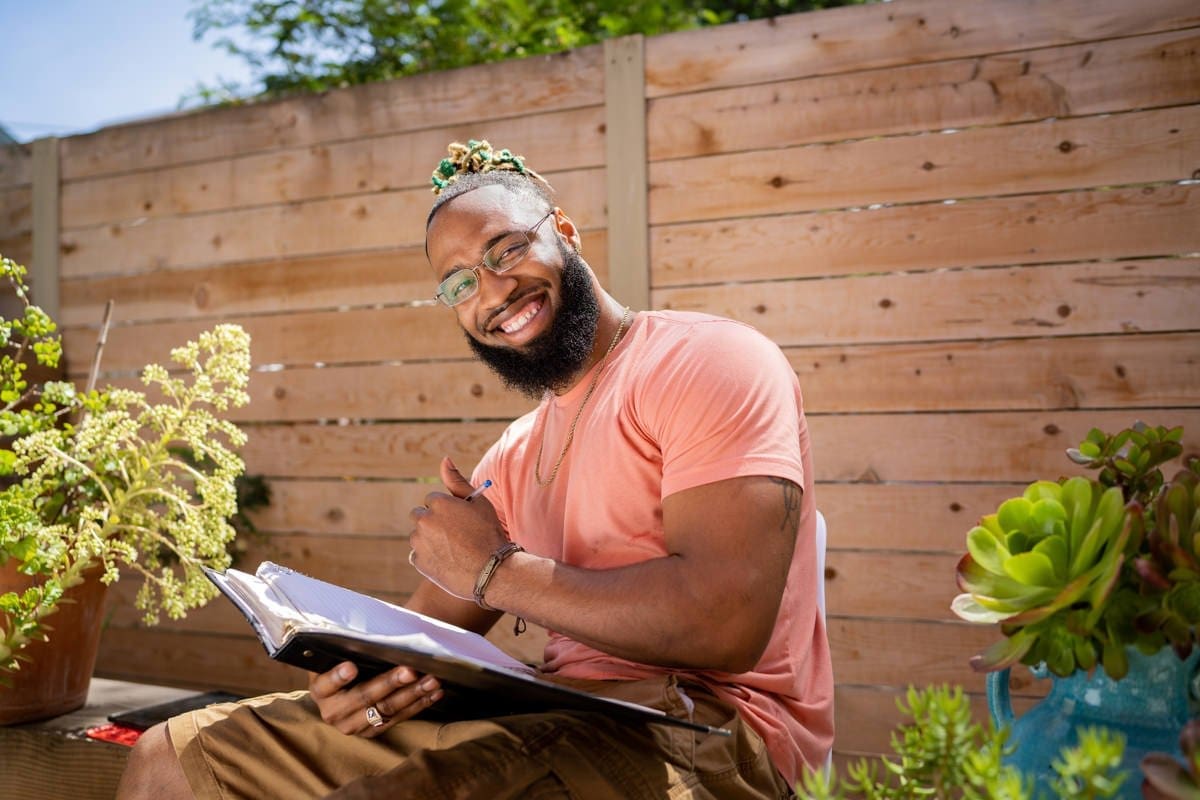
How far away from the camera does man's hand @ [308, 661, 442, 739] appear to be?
1274mm

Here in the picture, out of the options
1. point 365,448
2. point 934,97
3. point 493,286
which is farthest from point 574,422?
point 365,448

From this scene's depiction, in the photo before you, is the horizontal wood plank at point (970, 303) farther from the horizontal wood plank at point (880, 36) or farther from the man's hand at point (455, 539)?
the man's hand at point (455, 539)

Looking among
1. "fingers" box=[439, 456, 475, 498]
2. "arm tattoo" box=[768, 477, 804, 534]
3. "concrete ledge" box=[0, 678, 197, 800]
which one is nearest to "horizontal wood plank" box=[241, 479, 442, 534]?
"concrete ledge" box=[0, 678, 197, 800]

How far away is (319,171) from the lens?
2947mm

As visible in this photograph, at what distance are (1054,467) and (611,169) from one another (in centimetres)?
126

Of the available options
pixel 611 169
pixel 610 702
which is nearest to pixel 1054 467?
pixel 611 169

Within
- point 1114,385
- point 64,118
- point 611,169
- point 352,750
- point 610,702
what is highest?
point 64,118

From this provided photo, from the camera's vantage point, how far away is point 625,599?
1.27m

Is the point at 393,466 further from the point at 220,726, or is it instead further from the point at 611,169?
the point at 220,726

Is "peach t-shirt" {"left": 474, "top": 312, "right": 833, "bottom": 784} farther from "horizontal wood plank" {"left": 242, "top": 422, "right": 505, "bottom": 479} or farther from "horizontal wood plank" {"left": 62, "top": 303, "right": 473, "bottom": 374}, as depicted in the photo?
"horizontal wood plank" {"left": 62, "top": 303, "right": 473, "bottom": 374}

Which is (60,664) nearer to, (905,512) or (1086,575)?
(905,512)

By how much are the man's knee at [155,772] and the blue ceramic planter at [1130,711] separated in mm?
1062

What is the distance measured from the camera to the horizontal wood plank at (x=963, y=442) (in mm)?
2143

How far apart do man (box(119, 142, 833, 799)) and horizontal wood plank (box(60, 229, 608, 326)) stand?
118 cm
